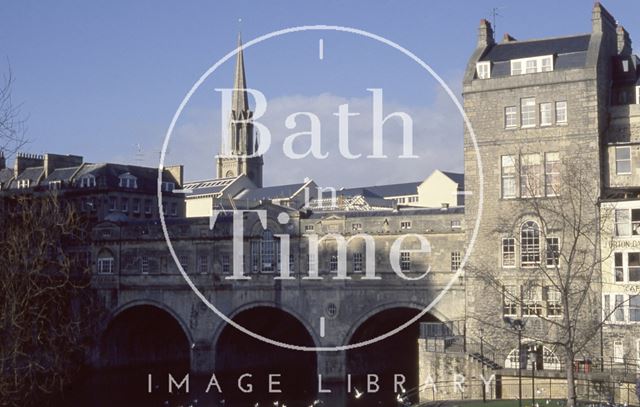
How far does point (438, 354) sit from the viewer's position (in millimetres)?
40625

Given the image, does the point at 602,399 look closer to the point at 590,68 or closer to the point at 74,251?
the point at 590,68

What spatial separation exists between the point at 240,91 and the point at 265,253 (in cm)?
6519

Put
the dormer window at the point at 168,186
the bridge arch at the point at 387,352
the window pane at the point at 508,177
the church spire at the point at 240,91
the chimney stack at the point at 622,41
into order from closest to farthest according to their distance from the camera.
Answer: the window pane at the point at 508,177 < the chimney stack at the point at 622,41 < the bridge arch at the point at 387,352 < the dormer window at the point at 168,186 < the church spire at the point at 240,91

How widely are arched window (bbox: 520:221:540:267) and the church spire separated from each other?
67459 millimetres

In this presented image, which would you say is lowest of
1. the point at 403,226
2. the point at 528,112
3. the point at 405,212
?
the point at 403,226

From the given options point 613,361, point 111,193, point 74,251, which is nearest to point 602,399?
point 613,361

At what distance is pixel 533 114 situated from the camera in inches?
1622

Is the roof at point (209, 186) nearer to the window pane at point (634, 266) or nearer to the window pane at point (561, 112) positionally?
the window pane at point (561, 112)

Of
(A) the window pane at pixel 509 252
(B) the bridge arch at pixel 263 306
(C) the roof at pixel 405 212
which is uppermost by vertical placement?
(C) the roof at pixel 405 212

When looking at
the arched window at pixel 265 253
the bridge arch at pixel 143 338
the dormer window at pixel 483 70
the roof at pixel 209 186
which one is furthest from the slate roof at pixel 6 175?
the dormer window at pixel 483 70

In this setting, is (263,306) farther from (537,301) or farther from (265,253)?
(537,301)

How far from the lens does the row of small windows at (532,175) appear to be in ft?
132

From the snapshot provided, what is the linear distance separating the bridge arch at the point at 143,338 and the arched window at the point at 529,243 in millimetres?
26246

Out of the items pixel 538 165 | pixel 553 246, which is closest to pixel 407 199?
pixel 538 165
